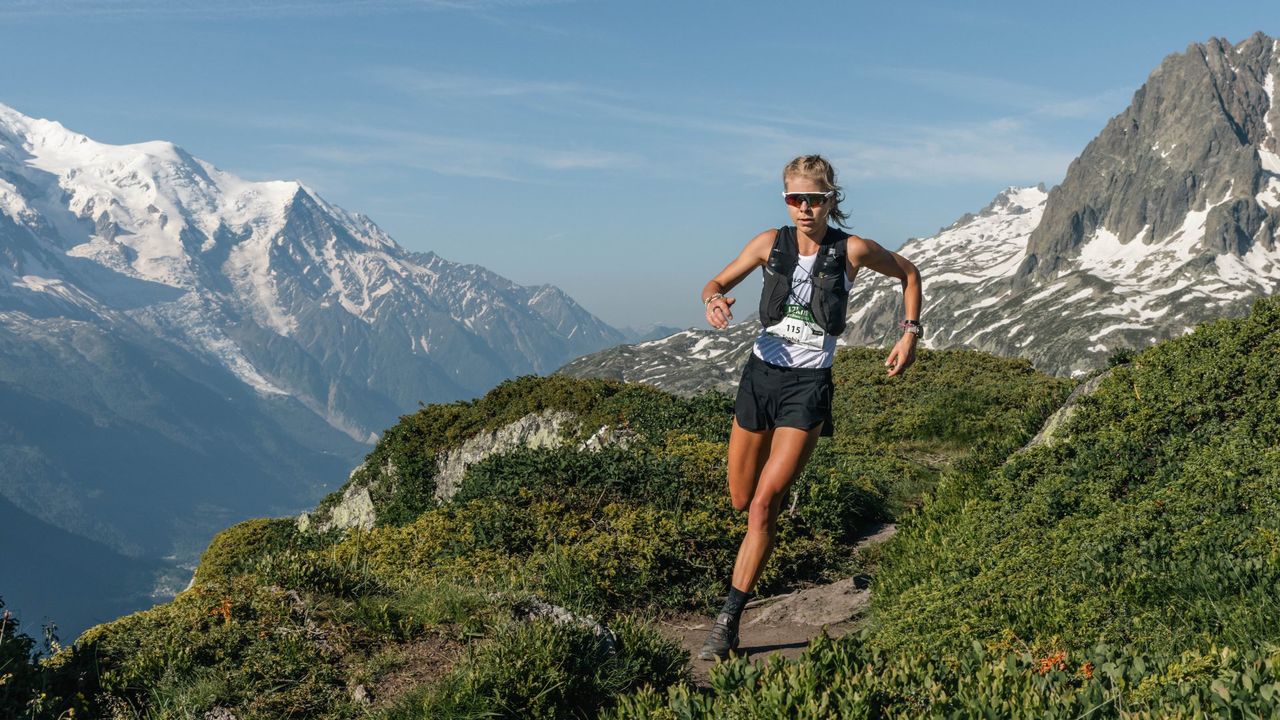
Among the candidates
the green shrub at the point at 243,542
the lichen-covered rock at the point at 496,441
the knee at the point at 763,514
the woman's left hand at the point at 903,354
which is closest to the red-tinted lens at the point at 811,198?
the woman's left hand at the point at 903,354

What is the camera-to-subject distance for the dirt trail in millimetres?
8320

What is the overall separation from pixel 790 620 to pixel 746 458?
2494mm

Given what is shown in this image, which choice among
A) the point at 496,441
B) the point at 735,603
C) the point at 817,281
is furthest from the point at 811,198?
the point at 496,441

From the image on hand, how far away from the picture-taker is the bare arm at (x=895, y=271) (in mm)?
7023

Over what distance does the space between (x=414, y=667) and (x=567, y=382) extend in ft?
43.9

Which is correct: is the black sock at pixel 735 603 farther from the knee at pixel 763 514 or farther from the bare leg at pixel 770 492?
the knee at pixel 763 514

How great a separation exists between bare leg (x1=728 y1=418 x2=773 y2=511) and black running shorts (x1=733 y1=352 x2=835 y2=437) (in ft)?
0.29

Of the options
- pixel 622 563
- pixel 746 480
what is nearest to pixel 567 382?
pixel 622 563

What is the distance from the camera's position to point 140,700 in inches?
233

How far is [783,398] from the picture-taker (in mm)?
7051

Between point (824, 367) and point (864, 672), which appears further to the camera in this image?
point (824, 367)

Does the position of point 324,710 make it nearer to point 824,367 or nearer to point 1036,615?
point 824,367

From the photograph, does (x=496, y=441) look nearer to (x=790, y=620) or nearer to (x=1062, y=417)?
(x=790, y=620)

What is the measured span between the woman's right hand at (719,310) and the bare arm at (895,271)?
3.20 feet
